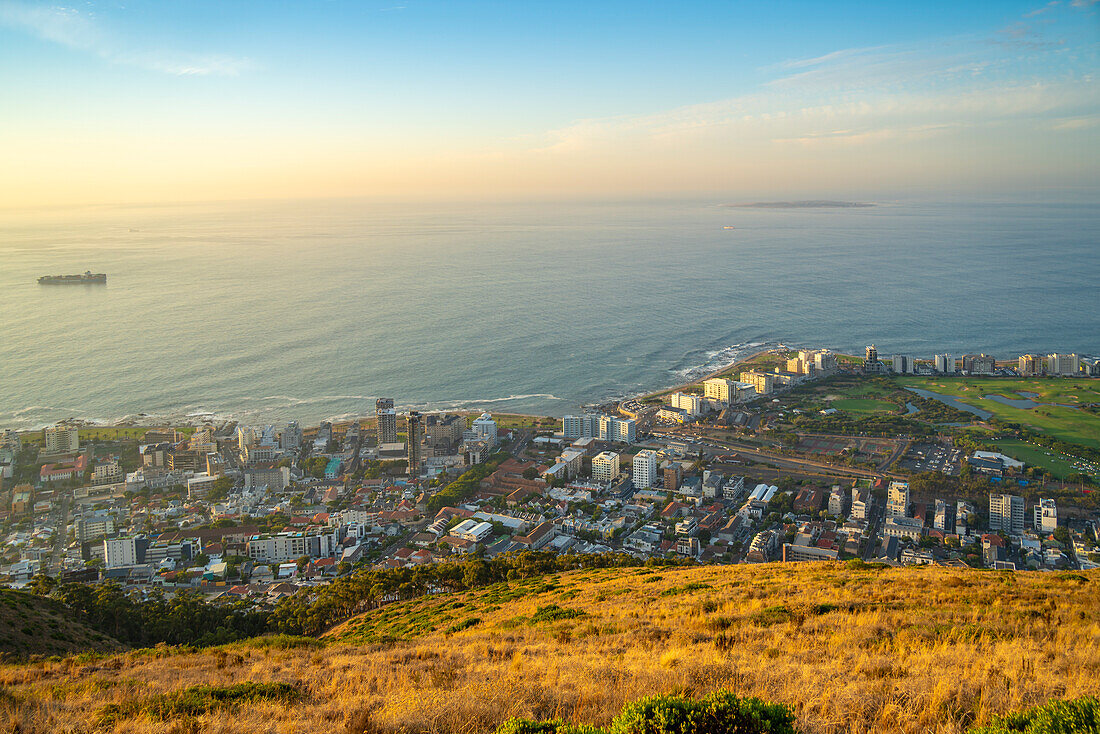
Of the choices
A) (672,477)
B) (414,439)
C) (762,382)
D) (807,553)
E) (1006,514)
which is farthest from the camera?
(762,382)

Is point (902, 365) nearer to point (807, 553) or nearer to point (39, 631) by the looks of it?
point (807, 553)

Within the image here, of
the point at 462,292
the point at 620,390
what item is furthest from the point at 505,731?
the point at 462,292

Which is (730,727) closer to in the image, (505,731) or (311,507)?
(505,731)

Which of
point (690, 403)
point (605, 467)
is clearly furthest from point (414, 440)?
point (690, 403)

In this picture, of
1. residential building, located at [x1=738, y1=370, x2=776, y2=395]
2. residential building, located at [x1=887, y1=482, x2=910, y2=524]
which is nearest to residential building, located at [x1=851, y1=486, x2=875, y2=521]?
residential building, located at [x1=887, y1=482, x2=910, y2=524]

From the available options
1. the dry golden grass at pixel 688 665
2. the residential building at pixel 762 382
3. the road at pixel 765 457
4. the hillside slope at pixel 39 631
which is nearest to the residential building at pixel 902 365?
the residential building at pixel 762 382

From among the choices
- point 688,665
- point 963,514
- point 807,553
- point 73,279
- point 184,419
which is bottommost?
point 807,553
